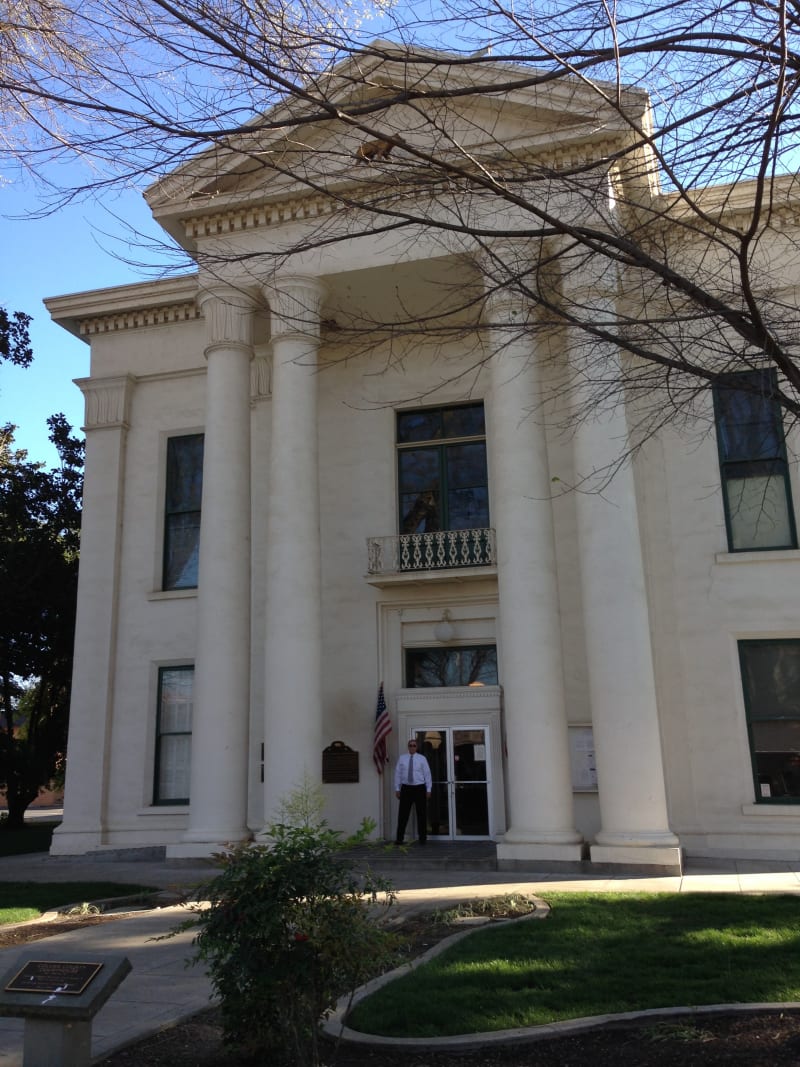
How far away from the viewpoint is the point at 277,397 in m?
16.9

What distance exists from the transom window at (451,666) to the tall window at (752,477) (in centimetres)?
512

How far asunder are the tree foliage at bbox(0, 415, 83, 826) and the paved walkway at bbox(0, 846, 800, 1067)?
12082 millimetres

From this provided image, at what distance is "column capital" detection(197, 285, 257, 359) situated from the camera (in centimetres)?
1758

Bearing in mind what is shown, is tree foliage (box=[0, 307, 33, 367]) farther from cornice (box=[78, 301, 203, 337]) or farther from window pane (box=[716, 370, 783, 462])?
window pane (box=[716, 370, 783, 462])

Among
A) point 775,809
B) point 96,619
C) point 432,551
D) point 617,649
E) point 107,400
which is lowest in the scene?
point 775,809

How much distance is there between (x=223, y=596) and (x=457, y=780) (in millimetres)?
5639

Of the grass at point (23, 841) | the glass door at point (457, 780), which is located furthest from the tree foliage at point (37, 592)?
the glass door at point (457, 780)

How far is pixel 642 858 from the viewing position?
1340 centimetres

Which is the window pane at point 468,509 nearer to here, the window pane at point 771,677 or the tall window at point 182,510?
the tall window at point 182,510

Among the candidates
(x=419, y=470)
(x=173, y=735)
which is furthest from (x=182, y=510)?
(x=419, y=470)

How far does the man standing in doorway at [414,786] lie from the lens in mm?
16125

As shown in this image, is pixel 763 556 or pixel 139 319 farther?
pixel 139 319

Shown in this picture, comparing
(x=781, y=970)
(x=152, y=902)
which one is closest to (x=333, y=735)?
(x=152, y=902)

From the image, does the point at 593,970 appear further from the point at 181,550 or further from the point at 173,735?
the point at 181,550
